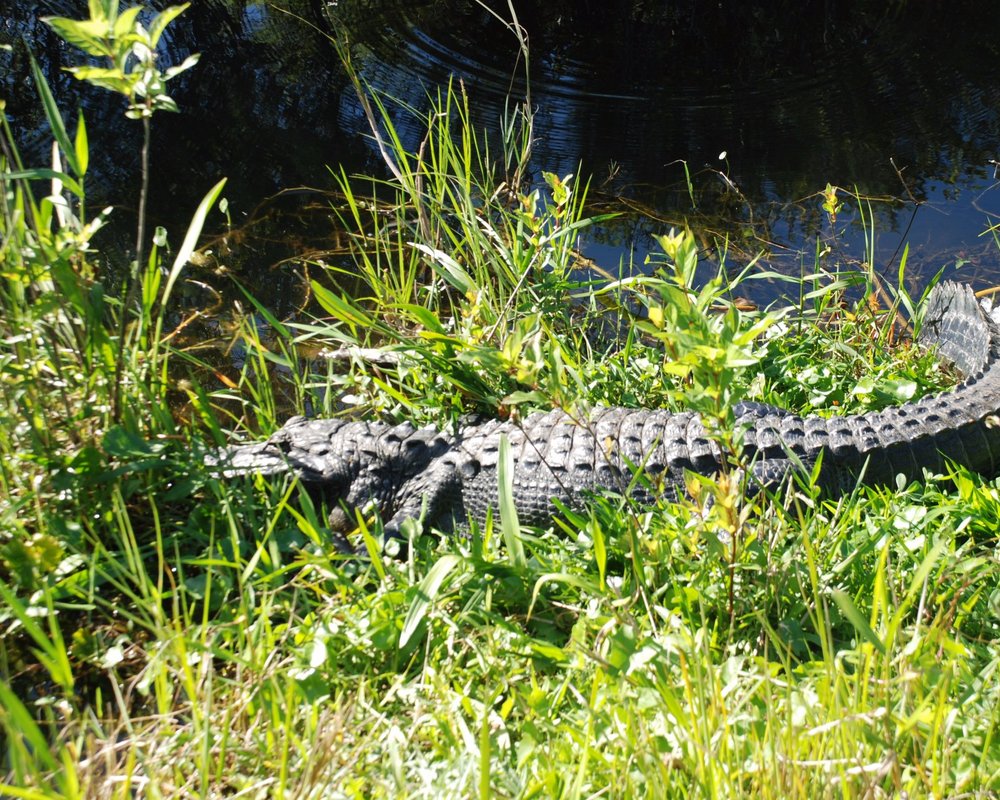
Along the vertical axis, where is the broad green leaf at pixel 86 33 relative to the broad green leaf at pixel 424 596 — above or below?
above

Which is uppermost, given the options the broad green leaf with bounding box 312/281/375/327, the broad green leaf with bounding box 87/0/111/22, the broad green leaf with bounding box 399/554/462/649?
the broad green leaf with bounding box 87/0/111/22

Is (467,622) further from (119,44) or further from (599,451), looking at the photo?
(119,44)

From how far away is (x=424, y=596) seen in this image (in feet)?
7.20

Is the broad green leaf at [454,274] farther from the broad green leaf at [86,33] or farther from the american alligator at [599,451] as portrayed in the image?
the broad green leaf at [86,33]

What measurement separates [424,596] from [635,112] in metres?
4.72

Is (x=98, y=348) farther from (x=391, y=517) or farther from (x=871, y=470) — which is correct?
(x=871, y=470)

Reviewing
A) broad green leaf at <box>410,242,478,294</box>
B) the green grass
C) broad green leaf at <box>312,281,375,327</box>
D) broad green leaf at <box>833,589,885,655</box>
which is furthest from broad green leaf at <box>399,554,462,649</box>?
broad green leaf at <box>410,242,478,294</box>

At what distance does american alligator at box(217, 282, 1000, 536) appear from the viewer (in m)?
2.88

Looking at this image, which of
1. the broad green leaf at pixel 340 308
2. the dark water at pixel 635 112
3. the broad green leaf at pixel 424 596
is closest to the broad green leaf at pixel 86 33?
the broad green leaf at pixel 340 308

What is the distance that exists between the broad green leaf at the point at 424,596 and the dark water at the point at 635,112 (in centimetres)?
245

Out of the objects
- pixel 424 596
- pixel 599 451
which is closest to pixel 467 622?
pixel 424 596

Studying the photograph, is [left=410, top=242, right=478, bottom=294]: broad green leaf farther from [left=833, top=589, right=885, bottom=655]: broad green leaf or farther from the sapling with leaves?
[left=833, top=589, right=885, bottom=655]: broad green leaf

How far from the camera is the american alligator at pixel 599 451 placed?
2.88 meters

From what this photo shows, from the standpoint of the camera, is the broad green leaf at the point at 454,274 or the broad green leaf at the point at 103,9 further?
the broad green leaf at the point at 454,274
